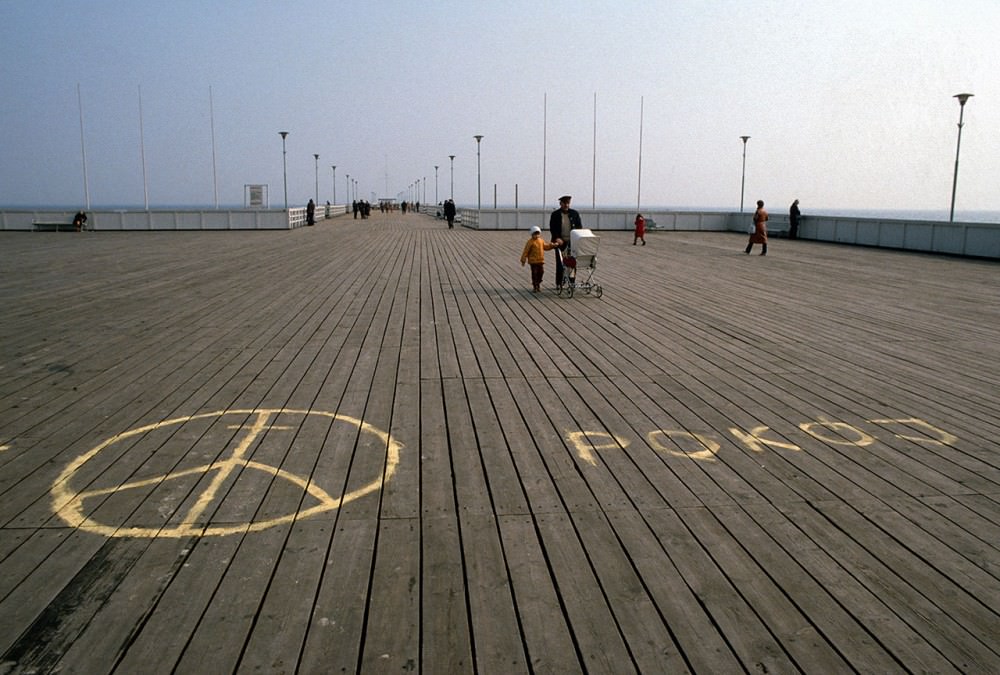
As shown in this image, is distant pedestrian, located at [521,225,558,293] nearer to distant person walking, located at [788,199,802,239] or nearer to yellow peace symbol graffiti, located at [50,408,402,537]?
yellow peace symbol graffiti, located at [50,408,402,537]

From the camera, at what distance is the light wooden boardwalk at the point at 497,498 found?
2.82 meters

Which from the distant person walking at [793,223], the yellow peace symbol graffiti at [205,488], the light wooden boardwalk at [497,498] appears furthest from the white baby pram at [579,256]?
the distant person walking at [793,223]

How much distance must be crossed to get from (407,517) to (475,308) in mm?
7460

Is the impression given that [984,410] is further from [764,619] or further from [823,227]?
[823,227]

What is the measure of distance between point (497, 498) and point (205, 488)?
1740 mm

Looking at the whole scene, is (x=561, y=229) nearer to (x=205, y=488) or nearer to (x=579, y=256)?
(x=579, y=256)

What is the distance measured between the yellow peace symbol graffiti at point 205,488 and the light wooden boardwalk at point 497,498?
2 centimetres

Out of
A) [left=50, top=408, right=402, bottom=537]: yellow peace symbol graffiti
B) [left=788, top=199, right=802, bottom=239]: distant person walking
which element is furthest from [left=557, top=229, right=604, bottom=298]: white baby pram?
[left=788, top=199, right=802, bottom=239]: distant person walking

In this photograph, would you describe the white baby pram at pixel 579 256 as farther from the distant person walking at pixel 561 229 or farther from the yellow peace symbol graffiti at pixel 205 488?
the yellow peace symbol graffiti at pixel 205 488

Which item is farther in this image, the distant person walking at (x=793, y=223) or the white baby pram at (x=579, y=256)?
the distant person walking at (x=793, y=223)

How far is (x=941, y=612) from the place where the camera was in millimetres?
3020

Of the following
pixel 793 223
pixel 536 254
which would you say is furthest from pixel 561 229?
pixel 793 223

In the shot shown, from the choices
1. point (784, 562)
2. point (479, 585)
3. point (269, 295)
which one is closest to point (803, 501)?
point (784, 562)

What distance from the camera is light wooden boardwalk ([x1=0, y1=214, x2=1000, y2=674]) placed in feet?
9.25
